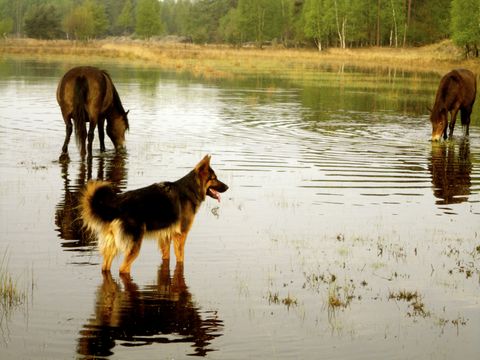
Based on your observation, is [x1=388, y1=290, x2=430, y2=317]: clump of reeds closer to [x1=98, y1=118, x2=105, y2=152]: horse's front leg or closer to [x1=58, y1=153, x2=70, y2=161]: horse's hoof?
[x1=58, y1=153, x2=70, y2=161]: horse's hoof

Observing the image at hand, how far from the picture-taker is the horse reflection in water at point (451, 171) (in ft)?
45.3

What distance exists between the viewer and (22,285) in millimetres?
8062

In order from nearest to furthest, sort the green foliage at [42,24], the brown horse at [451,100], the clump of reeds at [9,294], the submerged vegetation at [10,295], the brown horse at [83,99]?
the submerged vegetation at [10,295], the clump of reeds at [9,294], the brown horse at [83,99], the brown horse at [451,100], the green foliage at [42,24]

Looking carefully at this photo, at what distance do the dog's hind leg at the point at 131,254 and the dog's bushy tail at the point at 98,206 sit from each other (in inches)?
14.6

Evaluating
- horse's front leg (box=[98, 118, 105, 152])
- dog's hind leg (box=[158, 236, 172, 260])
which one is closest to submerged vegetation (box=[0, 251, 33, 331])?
dog's hind leg (box=[158, 236, 172, 260])

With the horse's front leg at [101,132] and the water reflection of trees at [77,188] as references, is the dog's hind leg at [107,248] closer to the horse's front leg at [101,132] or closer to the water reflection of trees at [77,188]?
the water reflection of trees at [77,188]

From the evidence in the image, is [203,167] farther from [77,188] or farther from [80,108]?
[80,108]

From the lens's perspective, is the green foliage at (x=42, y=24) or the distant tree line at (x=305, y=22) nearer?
the distant tree line at (x=305, y=22)

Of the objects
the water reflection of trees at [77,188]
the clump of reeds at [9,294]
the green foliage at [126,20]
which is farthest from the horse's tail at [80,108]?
the green foliage at [126,20]

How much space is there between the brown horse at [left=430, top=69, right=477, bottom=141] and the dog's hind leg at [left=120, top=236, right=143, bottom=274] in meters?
13.9

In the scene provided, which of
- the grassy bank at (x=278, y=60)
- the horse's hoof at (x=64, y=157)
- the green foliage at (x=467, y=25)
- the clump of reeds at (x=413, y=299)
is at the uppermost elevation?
the green foliage at (x=467, y=25)

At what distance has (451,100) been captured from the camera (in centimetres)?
2130

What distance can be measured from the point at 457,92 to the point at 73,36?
416 ft

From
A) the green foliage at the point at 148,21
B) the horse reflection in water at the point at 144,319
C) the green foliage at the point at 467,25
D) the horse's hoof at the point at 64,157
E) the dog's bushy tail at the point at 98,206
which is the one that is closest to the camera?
the horse reflection in water at the point at 144,319
